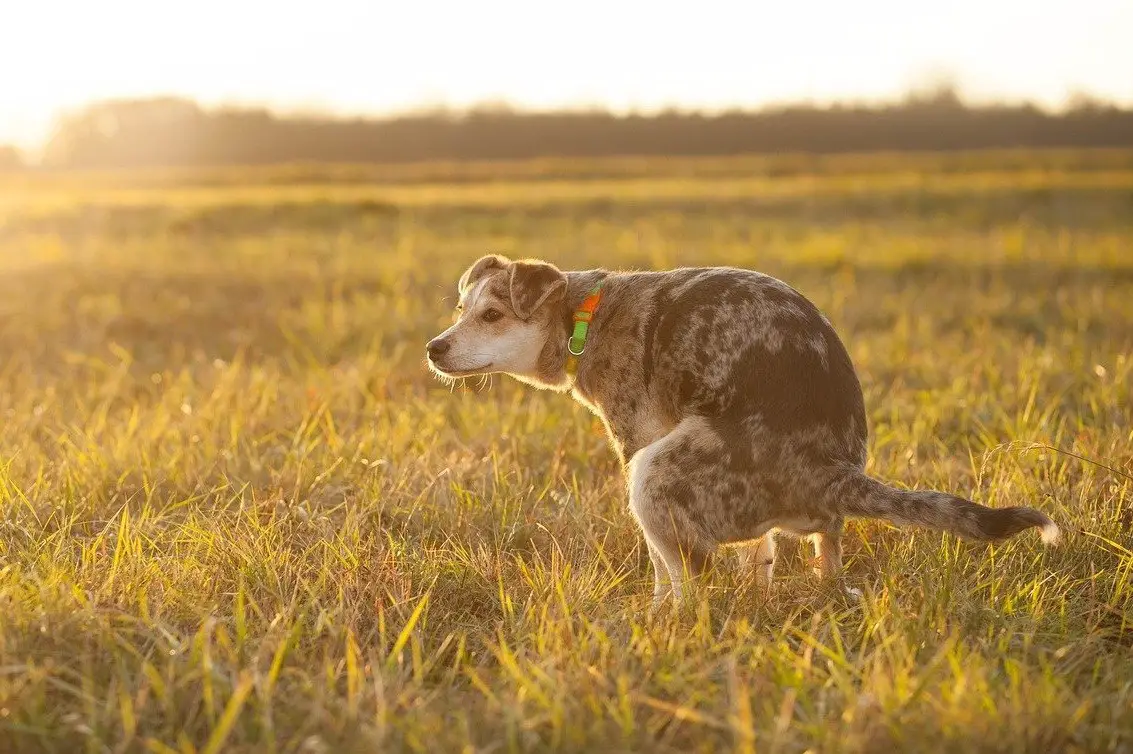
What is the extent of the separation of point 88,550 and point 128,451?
1.56 metres

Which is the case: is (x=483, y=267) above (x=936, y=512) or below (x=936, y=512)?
above

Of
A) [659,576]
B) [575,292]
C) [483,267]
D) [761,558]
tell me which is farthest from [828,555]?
[483,267]

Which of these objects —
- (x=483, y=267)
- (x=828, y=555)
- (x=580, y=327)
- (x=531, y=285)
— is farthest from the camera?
(x=483, y=267)

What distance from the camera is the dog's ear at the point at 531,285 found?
16.9 ft

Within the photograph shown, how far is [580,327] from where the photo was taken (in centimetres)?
502

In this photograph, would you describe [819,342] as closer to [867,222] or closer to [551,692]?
[551,692]

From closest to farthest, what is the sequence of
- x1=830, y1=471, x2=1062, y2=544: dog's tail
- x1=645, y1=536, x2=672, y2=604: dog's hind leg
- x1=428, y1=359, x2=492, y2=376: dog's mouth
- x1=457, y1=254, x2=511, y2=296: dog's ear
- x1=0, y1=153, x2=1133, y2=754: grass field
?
x1=0, y1=153, x2=1133, y2=754: grass field < x1=830, y1=471, x2=1062, y2=544: dog's tail < x1=645, y1=536, x2=672, y2=604: dog's hind leg < x1=428, y1=359, x2=492, y2=376: dog's mouth < x1=457, y1=254, x2=511, y2=296: dog's ear

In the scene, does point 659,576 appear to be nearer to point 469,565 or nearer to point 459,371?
point 469,565

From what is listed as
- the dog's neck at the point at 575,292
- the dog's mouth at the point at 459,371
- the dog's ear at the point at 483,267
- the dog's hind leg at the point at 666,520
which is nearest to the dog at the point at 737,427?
the dog's hind leg at the point at 666,520

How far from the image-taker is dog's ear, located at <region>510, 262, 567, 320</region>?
515cm

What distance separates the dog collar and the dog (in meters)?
0.02

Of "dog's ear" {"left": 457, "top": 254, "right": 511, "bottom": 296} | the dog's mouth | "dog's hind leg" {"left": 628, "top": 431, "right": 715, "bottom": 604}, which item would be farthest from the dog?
"dog's ear" {"left": 457, "top": 254, "right": 511, "bottom": 296}

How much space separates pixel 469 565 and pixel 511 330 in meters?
1.31

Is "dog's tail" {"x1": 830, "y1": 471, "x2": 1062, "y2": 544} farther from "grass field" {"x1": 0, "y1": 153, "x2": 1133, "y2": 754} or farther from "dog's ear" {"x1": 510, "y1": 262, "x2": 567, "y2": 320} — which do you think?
"dog's ear" {"x1": 510, "y1": 262, "x2": 567, "y2": 320}
